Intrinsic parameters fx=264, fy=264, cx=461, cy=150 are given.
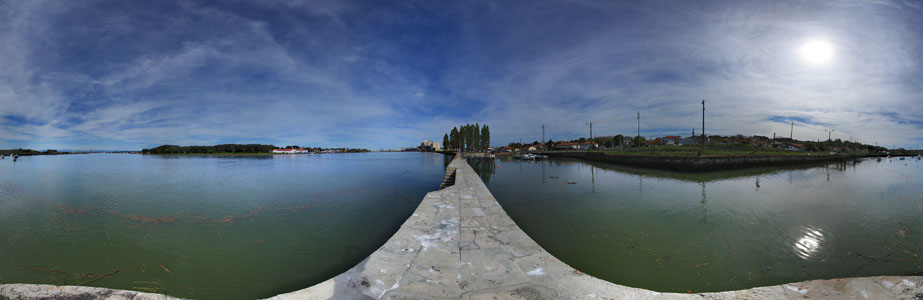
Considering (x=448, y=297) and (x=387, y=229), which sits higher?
(x=448, y=297)

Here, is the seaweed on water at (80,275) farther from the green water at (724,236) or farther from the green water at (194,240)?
the green water at (724,236)

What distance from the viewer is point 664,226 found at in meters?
6.77

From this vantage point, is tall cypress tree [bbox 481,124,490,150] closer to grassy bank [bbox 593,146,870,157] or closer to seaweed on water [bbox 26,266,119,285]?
grassy bank [bbox 593,146,870,157]

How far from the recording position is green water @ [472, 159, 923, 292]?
441 cm

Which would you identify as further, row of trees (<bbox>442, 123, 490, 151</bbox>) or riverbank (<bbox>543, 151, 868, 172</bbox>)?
row of trees (<bbox>442, 123, 490, 151</bbox>)

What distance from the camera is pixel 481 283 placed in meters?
3.10

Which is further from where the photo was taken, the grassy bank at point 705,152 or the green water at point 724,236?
the grassy bank at point 705,152

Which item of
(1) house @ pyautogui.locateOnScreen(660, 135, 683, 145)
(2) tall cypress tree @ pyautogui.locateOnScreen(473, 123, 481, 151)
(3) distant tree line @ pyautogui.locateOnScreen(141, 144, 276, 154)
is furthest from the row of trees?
(3) distant tree line @ pyautogui.locateOnScreen(141, 144, 276, 154)

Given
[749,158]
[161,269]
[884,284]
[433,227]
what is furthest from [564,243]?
[749,158]

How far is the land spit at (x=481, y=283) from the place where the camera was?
9.31 ft

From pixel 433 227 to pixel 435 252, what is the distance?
1.19 meters

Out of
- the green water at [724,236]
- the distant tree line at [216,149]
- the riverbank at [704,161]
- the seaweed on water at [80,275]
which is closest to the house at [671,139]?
the riverbank at [704,161]

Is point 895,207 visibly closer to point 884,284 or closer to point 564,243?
point 884,284

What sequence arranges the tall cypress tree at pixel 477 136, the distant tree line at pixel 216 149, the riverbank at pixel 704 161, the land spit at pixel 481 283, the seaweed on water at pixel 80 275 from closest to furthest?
the land spit at pixel 481 283 < the seaweed on water at pixel 80 275 < the riverbank at pixel 704 161 < the tall cypress tree at pixel 477 136 < the distant tree line at pixel 216 149
